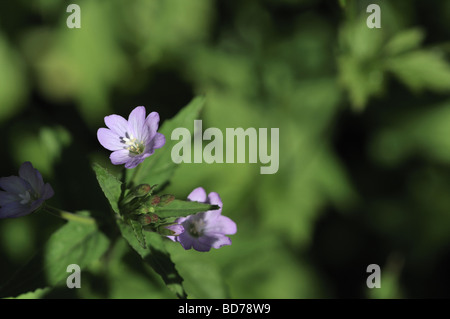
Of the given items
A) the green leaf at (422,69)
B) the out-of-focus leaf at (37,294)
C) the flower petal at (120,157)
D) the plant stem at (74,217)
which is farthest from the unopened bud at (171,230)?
the green leaf at (422,69)

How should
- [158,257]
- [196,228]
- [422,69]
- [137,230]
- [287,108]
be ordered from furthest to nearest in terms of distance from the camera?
[287,108], [422,69], [196,228], [158,257], [137,230]

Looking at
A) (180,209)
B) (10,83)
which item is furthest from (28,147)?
(180,209)

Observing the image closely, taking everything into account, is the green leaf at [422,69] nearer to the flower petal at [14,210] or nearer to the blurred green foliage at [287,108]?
the blurred green foliage at [287,108]

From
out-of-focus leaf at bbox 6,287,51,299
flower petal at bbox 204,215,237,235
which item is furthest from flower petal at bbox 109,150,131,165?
out-of-focus leaf at bbox 6,287,51,299

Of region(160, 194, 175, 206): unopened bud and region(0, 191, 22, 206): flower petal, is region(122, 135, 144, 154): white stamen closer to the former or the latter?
region(160, 194, 175, 206): unopened bud

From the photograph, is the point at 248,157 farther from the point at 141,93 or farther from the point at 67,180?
the point at 67,180

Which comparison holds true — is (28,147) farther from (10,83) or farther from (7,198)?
(7,198)
